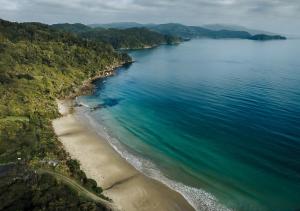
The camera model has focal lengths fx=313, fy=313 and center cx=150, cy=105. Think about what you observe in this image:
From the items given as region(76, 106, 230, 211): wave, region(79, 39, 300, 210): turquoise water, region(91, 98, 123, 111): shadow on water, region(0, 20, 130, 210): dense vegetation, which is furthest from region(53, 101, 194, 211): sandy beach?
region(91, 98, 123, 111): shadow on water

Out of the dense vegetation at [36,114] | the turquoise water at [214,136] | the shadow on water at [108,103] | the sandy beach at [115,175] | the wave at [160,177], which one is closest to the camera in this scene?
the dense vegetation at [36,114]

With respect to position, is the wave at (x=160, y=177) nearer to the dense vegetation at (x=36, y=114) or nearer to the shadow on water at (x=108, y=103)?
the dense vegetation at (x=36, y=114)

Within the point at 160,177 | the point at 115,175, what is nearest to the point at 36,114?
the point at 115,175

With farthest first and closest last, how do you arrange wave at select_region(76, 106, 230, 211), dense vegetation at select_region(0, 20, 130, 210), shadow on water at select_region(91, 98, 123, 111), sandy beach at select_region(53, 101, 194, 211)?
shadow on water at select_region(91, 98, 123, 111)
sandy beach at select_region(53, 101, 194, 211)
wave at select_region(76, 106, 230, 211)
dense vegetation at select_region(0, 20, 130, 210)

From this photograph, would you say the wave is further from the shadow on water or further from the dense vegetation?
the shadow on water

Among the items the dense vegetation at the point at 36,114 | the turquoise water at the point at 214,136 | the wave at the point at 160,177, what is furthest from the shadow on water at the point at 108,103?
the wave at the point at 160,177

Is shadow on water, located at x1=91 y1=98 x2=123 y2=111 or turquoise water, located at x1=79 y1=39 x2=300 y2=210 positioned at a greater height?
turquoise water, located at x1=79 y1=39 x2=300 y2=210
